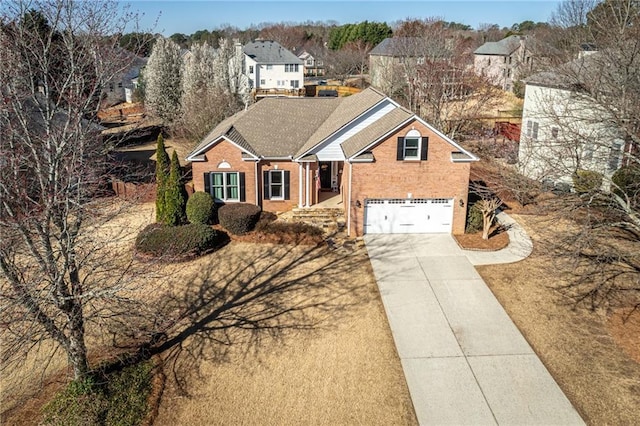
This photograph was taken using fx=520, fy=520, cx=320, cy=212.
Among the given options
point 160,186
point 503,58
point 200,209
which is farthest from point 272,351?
point 503,58

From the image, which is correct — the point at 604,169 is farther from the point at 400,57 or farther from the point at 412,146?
the point at 400,57

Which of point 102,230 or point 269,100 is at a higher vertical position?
point 269,100

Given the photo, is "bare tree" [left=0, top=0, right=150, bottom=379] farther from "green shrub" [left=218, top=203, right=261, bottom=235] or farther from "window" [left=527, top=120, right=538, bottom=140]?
"window" [left=527, top=120, right=538, bottom=140]

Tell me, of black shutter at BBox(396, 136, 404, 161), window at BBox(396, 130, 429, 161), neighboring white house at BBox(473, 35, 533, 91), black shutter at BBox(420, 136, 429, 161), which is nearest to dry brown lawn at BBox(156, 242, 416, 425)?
black shutter at BBox(396, 136, 404, 161)

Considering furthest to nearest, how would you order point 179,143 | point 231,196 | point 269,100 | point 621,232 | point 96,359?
1. point 179,143
2. point 269,100
3. point 231,196
4. point 621,232
5. point 96,359

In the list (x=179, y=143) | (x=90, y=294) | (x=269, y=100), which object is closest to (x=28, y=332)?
(x=90, y=294)

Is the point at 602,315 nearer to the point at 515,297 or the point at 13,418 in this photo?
the point at 515,297
